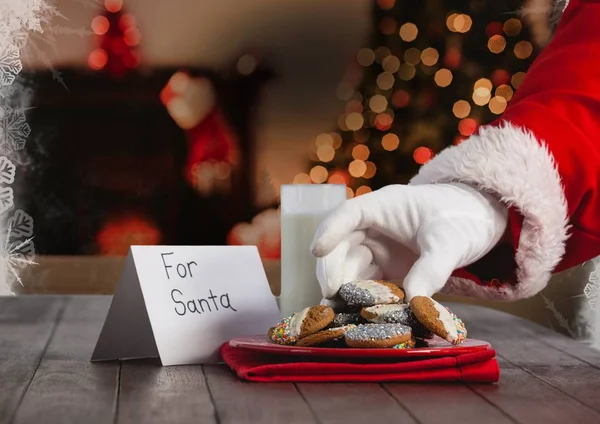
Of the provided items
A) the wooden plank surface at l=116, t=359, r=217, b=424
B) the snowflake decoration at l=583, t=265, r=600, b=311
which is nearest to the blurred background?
the snowflake decoration at l=583, t=265, r=600, b=311

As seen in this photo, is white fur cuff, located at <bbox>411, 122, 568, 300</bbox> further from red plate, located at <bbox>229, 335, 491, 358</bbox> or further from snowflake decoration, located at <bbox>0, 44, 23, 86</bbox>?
snowflake decoration, located at <bbox>0, 44, 23, 86</bbox>

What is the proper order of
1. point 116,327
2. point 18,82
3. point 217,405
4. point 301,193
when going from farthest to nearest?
point 18,82 → point 301,193 → point 116,327 → point 217,405

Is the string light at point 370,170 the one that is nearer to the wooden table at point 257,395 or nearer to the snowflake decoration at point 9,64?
the snowflake decoration at point 9,64

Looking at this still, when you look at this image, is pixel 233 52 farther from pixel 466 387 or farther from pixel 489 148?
pixel 466 387

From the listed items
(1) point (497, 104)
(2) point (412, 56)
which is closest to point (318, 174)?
(2) point (412, 56)

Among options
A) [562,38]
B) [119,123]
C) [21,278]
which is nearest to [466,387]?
[562,38]
